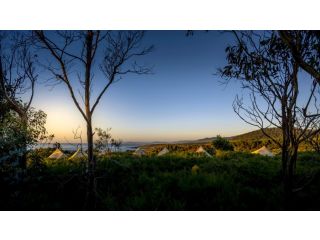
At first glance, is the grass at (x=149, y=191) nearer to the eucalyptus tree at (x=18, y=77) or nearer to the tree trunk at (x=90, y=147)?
the tree trunk at (x=90, y=147)

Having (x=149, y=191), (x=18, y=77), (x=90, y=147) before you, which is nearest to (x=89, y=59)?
(x=90, y=147)

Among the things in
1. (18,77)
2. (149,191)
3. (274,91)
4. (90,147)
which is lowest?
(149,191)

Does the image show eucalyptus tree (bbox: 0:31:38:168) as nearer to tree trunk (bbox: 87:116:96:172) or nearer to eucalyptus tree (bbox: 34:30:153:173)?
eucalyptus tree (bbox: 34:30:153:173)

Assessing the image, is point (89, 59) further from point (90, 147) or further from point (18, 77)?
point (18, 77)

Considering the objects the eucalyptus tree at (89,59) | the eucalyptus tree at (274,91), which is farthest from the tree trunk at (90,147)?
the eucalyptus tree at (274,91)

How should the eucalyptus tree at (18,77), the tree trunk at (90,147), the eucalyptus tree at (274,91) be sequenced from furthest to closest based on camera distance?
1. the eucalyptus tree at (18,77)
2. the tree trunk at (90,147)
3. the eucalyptus tree at (274,91)

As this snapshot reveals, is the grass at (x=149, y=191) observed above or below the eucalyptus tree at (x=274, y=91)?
below

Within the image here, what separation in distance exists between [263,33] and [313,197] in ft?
6.86

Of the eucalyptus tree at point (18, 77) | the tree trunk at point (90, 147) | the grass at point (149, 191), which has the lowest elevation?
the grass at point (149, 191)
